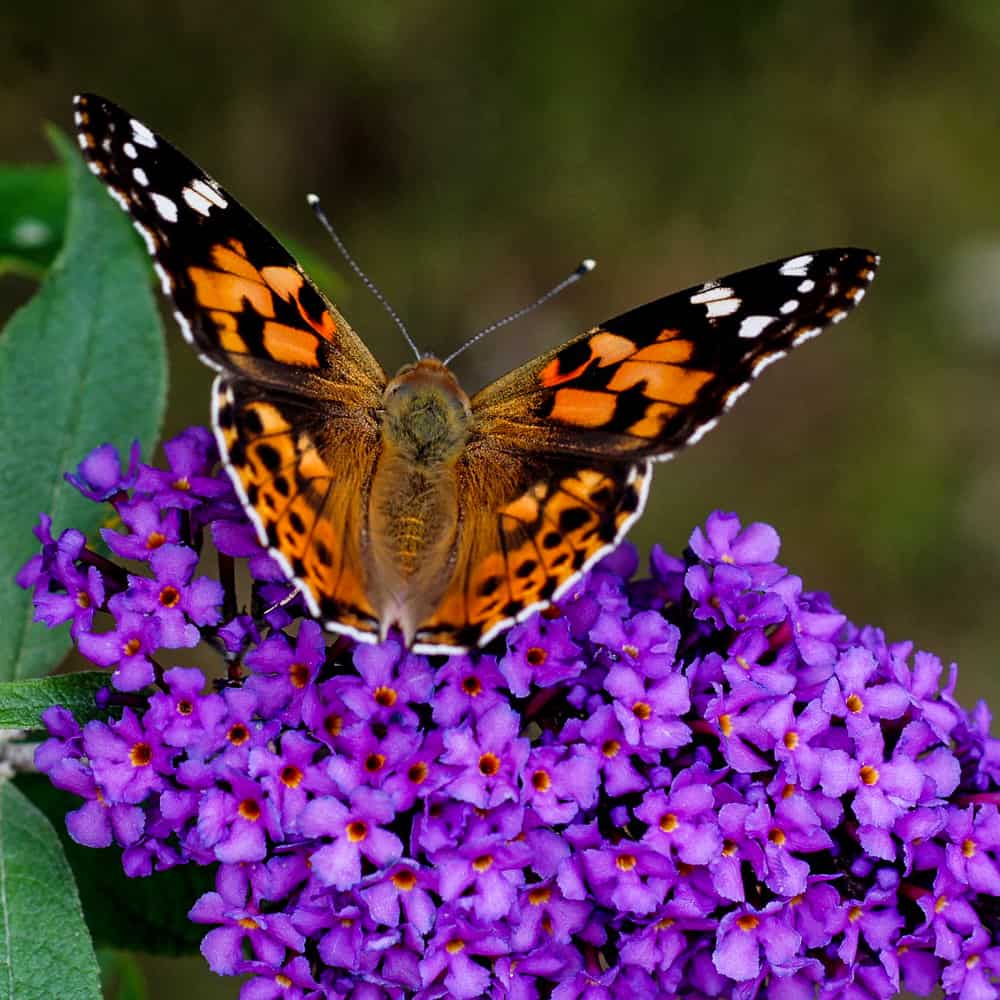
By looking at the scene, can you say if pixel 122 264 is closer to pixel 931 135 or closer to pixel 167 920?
pixel 167 920

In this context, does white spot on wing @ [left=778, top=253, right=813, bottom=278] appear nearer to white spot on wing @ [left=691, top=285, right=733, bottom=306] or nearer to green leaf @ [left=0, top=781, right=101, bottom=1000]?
white spot on wing @ [left=691, top=285, right=733, bottom=306]

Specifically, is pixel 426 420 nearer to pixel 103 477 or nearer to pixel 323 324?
pixel 323 324

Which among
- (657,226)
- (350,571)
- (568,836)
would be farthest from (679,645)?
(657,226)

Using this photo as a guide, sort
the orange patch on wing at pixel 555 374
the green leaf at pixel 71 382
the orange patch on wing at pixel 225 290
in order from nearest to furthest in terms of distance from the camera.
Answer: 1. the orange patch on wing at pixel 225 290
2. the orange patch on wing at pixel 555 374
3. the green leaf at pixel 71 382

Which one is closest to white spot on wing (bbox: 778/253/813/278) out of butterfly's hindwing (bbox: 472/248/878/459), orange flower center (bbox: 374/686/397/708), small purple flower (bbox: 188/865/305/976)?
butterfly's hindwing (bbox: 472/248/878/459)

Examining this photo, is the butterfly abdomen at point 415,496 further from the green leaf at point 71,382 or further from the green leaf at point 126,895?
the green leaf at point 126,895

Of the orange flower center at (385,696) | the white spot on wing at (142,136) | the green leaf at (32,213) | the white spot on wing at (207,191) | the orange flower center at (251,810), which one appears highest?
the green leaf at (32,213)

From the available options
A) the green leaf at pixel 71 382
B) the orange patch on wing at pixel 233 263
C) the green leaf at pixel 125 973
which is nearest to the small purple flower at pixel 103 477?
the green leaf at pixel 71 382

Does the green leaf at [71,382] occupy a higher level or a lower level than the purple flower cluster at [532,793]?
higher
